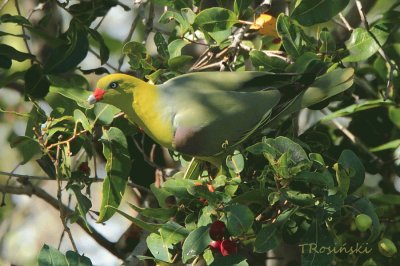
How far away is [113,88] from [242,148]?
393 millimetres

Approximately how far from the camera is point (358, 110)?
8.79 feet

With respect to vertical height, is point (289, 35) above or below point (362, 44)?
above

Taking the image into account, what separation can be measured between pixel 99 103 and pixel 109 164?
0.18 metres

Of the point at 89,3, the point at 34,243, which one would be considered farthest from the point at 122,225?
the point at 89,3

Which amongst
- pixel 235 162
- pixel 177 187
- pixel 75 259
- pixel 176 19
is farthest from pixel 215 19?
pixel 75 259

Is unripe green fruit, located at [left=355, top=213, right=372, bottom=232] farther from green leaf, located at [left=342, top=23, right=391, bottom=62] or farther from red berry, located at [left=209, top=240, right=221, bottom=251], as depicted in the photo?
green leaf, located at [left=342, top=23, right=391, bottom=62]

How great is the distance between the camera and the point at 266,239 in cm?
194

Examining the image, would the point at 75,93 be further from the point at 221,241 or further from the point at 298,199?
the point at 298,199

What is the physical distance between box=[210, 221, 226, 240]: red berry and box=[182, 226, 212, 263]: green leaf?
12 millimetres

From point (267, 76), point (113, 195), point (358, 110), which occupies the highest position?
point (267, 76)

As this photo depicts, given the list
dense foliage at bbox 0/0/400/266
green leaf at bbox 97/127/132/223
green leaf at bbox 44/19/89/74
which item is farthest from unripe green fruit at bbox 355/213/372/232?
green leaf at bbox 44/19/89/74

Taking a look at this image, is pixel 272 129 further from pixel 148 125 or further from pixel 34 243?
pixel 34 243

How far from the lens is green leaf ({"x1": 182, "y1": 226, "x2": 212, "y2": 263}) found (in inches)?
75.6

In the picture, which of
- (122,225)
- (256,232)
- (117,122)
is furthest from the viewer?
(122,225)
